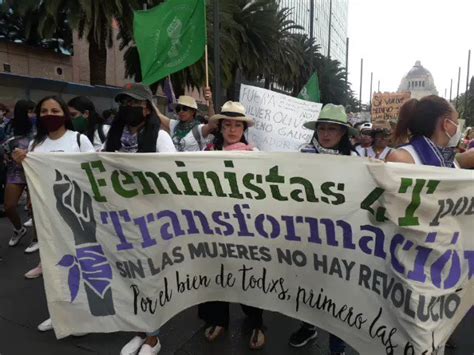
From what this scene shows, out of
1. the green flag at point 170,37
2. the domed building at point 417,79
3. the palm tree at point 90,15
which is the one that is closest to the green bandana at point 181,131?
the green flag at point 170,37

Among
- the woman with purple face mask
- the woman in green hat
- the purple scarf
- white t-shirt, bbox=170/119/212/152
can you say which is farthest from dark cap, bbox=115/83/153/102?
the purple scarf

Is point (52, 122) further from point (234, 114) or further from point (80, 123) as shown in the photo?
point (80, 123)

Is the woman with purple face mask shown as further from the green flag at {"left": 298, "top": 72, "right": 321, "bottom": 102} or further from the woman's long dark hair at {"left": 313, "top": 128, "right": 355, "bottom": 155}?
the green flag at {"left": 298, "top": 72, "right": 321, "bottom": 102}

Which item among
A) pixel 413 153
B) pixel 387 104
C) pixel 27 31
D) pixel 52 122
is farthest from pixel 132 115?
pixel 27 31

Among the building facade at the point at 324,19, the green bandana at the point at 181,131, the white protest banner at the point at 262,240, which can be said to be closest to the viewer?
the white protest banner at the point at 262,240

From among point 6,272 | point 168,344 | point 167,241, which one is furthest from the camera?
point 6,272

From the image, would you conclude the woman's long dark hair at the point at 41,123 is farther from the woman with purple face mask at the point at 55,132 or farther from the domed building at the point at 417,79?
the domed building at the point at 417,79

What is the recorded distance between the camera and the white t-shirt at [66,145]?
10.8 feet

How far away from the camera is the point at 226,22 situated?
58.1 ft

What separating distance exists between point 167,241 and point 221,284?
0.39 metres

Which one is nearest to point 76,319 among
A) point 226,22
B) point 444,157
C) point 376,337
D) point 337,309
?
point 337,309

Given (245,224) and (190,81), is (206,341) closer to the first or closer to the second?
(245,224)

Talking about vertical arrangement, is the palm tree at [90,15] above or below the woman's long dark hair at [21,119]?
above

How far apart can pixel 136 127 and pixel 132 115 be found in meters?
0.09
